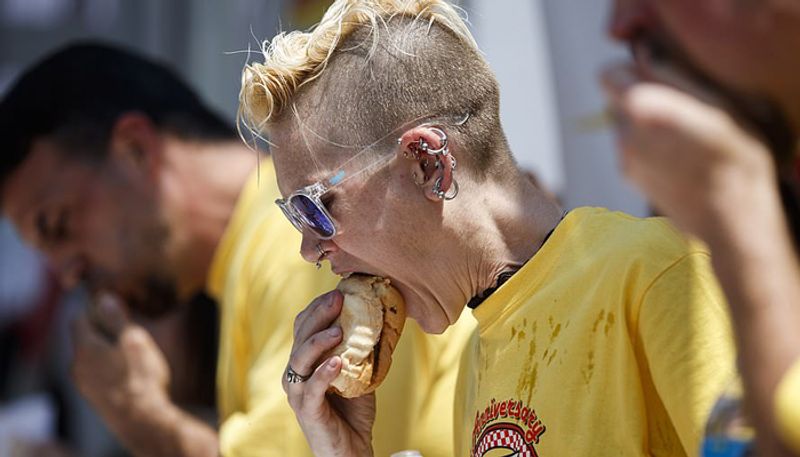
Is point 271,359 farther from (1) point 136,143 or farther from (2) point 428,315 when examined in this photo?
(1) point 136,143

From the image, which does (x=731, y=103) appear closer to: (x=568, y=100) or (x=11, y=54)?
(x=568, y=100)

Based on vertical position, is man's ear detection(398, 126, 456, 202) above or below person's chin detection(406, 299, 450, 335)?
above

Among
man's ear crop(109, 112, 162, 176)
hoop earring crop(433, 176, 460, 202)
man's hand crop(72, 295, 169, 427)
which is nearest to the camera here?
hoop earring crop(433, 176, 460, 202)

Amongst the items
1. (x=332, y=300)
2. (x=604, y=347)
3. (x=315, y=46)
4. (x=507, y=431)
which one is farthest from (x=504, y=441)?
(x=315, y=46)

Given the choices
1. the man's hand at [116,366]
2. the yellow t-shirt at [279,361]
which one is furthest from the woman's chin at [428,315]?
the man's hand at [116,366]

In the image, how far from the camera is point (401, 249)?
1.96m

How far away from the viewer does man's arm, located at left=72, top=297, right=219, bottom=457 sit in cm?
319

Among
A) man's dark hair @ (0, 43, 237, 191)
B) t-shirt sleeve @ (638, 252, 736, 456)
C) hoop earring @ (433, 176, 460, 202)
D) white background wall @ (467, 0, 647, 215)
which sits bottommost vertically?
t-shirt sleeve @ (638, 252, 736, 456)

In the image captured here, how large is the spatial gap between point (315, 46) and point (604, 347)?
0.74m

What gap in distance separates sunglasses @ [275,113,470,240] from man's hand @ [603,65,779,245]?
37.0 inches

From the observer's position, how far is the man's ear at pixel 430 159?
1.92 meters

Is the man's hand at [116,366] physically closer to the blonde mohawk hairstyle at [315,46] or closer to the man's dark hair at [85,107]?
the man's dark hair at [85,107]

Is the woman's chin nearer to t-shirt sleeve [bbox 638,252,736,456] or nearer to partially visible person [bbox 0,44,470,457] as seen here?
t-shirt sleeve [bbox 638,252,736,456]

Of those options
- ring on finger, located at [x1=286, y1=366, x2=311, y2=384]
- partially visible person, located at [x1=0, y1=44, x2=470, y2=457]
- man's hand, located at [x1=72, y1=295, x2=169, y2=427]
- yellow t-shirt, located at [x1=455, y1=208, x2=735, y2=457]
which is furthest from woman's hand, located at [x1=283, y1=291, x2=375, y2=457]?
man's hand, located at [x1=72, y1=295, x2=169, y2=427]
